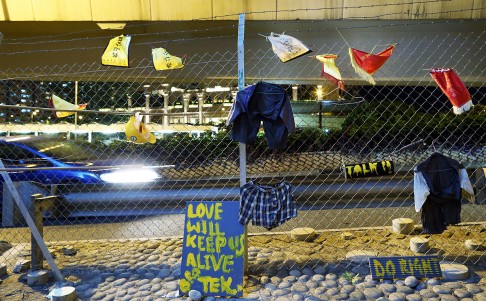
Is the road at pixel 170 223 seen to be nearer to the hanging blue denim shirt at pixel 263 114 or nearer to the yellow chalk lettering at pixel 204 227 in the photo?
the yellow chalk lettering at pixel 204 227

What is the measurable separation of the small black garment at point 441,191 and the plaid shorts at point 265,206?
4.66ft

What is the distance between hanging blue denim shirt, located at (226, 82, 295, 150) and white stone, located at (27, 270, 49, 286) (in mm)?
2531

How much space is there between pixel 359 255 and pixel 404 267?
59 centimetres

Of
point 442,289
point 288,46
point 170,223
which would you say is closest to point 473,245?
point 442,289

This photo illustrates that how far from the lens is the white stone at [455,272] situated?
151 inches

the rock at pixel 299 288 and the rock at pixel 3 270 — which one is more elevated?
the rock at pixel 3 270

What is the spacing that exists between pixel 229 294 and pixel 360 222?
10.5 ft

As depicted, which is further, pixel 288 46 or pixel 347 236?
pixel 347 236

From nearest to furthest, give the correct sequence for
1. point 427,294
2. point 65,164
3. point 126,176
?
point 427,294 → point 126,176 → point 65,164

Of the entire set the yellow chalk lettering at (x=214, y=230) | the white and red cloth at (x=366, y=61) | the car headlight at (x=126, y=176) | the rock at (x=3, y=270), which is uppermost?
the white and red cloth at (x=366, y=61)

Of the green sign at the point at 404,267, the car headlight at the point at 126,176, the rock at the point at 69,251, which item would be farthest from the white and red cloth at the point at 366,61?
the rock at the point at 69,251

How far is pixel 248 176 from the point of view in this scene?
6.96 m

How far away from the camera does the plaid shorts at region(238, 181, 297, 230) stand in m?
3.74

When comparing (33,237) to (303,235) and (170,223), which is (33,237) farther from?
(303,235)
